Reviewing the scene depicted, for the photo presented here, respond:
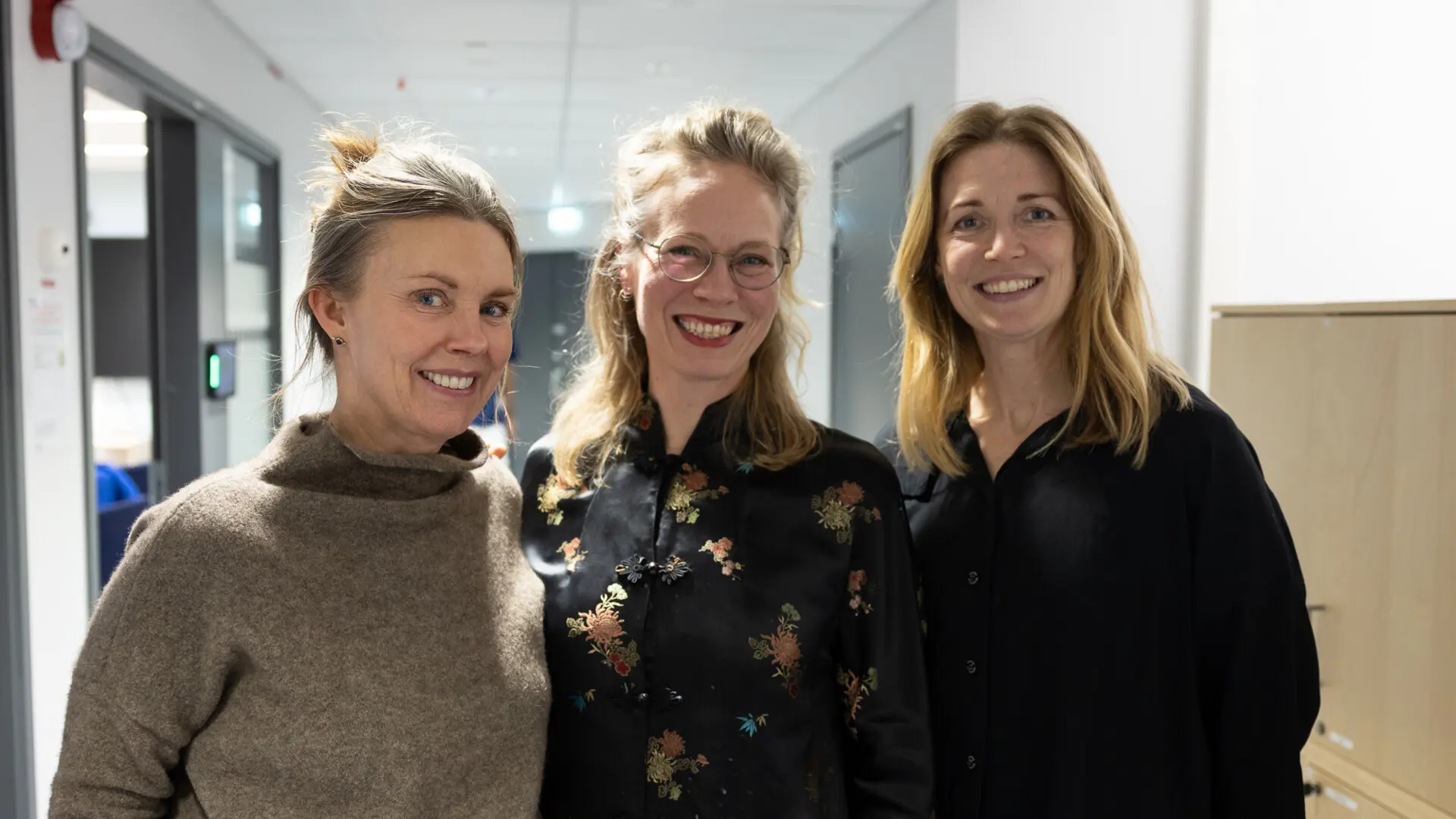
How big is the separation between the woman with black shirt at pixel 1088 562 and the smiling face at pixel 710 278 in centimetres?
34

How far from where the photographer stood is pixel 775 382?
1.57m

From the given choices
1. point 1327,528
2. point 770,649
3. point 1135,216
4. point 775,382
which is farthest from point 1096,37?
point 770,649

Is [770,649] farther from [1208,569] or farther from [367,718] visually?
[1208,569]

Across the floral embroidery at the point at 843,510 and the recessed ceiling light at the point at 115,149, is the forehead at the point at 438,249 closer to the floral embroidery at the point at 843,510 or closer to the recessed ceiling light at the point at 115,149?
the floral embroidery at the point at 843,510

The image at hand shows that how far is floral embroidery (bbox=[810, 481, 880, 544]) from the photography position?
1431 millimetres

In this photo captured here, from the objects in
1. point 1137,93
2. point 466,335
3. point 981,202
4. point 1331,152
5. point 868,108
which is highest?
point 868,108

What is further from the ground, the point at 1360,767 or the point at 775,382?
the point at 775,382

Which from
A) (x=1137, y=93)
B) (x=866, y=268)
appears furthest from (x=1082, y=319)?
(x=866, y=268)

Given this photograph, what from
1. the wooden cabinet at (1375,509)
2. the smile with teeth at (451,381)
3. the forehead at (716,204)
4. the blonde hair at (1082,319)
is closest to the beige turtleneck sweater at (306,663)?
the smile with teeth at (451,381)

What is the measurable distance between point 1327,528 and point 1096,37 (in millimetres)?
1581

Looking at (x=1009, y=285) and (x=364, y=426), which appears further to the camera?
(x=1009, y=285)

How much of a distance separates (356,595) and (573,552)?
34 cm

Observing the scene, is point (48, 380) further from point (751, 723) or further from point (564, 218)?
point (564, 218)

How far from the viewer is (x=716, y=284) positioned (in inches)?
57.8
